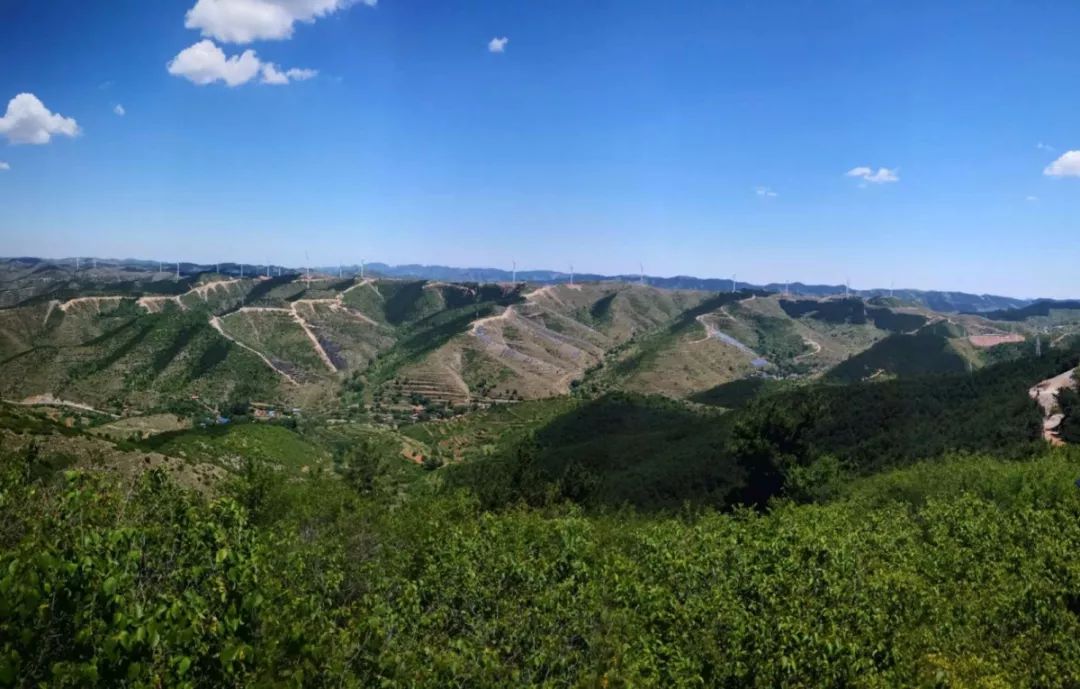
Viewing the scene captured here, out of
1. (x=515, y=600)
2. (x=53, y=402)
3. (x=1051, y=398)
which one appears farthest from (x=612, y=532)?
(x=53, y=402)

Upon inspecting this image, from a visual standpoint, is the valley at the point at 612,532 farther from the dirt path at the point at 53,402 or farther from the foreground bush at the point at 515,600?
the dirt path at the point at 53,402

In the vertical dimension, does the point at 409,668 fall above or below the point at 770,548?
above

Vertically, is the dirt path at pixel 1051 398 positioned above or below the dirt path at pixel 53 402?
above

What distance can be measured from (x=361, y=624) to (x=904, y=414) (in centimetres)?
10178

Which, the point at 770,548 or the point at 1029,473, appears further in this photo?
the point at 1029,473

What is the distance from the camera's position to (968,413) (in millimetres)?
89750

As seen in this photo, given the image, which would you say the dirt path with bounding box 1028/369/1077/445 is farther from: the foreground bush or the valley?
the foreground bush

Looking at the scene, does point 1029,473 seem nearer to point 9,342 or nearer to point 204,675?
point 204,675

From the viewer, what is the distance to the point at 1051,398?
8206 cm

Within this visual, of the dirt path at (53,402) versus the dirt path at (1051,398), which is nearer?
the dirt path at (1051,398)

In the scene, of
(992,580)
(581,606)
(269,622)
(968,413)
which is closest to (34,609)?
(269,622)

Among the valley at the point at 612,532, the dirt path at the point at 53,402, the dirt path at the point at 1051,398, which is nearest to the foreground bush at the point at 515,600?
the valley at the point at 612,532

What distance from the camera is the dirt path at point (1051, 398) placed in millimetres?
71188

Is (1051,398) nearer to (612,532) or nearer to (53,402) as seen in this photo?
(612,532)
